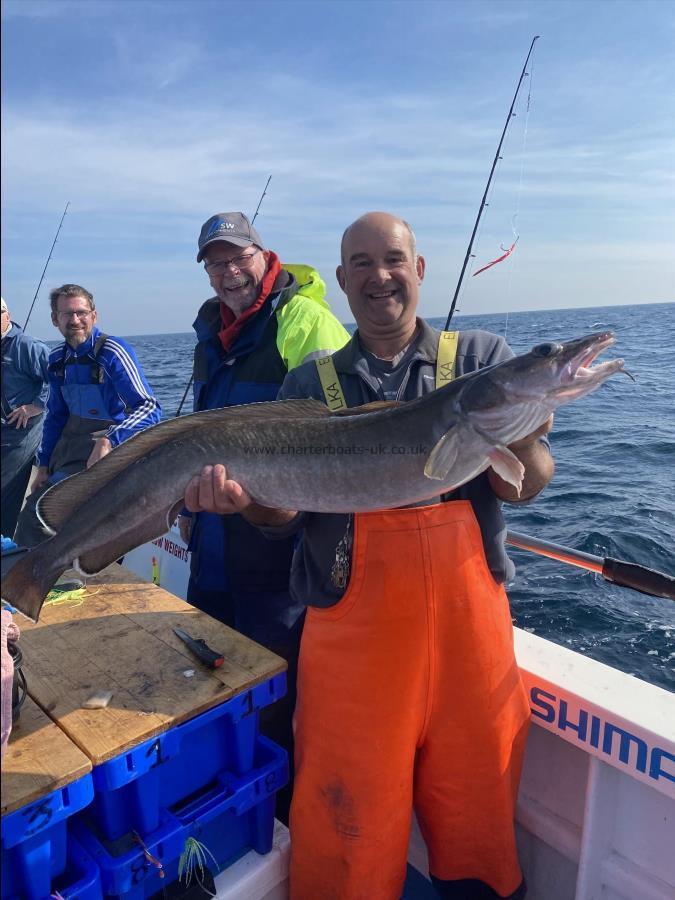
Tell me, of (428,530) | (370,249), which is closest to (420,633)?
(428,530)

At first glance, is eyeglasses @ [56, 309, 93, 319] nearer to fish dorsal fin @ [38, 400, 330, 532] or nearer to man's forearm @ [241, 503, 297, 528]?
fish dorsal fin @ [38, 400, 330, 532]

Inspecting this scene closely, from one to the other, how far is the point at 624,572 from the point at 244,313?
2602mm

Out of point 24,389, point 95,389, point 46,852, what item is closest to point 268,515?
point 46,852

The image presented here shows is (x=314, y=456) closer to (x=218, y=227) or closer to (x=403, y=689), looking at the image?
(x=403, y=689)

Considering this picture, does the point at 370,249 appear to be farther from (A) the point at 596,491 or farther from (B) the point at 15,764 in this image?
(A) the point at 596,491

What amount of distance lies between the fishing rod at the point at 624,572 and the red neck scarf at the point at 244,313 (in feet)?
7.19

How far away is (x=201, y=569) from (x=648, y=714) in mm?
2549

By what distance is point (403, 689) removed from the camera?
2.64 metres

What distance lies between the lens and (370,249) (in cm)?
293

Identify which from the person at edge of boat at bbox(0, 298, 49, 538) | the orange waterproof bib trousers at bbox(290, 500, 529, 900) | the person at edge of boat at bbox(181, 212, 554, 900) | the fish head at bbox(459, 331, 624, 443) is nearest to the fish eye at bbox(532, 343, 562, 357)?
the fish head at bbox(459, 331, 624, 443)

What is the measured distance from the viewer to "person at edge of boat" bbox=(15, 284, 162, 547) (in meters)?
5.91

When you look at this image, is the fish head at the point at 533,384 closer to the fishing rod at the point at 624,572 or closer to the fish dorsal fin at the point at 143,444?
the fish dorsal fin at the point at 143,444

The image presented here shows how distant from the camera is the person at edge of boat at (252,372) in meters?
3.83

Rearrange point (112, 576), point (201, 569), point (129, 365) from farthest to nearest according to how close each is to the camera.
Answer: point (129, 365), point (201, 569), point (112, 576)
